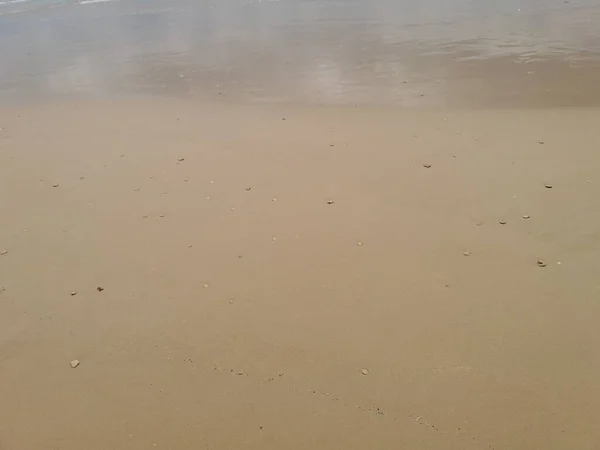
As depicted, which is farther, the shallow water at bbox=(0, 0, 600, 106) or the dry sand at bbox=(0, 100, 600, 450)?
the shallow water at bbox=(0, 0, 600, 106)

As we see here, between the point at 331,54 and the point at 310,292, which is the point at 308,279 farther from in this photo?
the point at 331,54

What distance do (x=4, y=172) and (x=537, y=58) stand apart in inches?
284

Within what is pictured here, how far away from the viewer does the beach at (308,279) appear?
8.15 ft

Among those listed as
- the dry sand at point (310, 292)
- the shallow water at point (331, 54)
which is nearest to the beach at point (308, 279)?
the dry sand at point (310, 292)

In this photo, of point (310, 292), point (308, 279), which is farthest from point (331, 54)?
point (310, 292)

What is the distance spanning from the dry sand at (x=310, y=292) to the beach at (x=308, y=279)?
0.01m

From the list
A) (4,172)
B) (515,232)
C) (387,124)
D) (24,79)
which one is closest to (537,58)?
(387,124)

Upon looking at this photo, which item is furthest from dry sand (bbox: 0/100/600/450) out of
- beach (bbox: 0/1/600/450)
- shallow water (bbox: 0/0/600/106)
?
shallow water (bbox: 0/0/600/106)

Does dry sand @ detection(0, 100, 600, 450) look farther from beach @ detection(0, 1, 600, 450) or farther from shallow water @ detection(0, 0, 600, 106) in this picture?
shallow water @ detection(0, 0, 600, 106)

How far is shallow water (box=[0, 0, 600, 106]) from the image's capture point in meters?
6.60

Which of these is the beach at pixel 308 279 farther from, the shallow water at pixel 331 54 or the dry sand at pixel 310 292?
the shallow water at pixel 331 54

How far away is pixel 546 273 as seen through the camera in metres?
3.18

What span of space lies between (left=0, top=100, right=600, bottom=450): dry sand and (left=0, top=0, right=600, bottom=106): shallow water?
1.61 meters

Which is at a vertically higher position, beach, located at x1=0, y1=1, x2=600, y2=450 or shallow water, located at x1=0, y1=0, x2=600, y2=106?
shallow water, located at x1=0, y1=0, x2=600, y2=106
